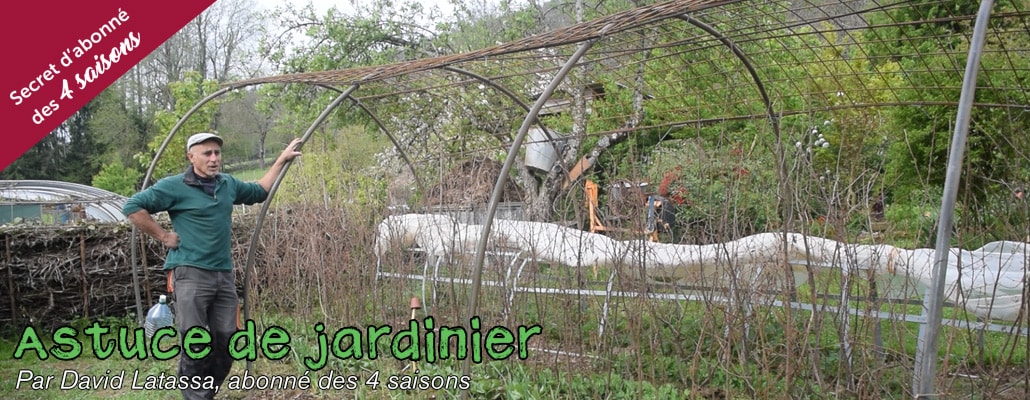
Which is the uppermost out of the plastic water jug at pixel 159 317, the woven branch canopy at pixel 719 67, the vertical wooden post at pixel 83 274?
the woven branch canopy at pixel 719 67

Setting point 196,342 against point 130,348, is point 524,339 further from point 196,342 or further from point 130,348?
point 130,348

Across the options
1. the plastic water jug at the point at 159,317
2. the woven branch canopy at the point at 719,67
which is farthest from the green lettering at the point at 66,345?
the woven branch canopy at the point at 719,67

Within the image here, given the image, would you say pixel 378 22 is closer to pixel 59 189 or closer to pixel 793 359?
pixel 59 189

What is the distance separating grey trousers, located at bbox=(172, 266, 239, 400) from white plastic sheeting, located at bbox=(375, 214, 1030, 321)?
4.70 feet

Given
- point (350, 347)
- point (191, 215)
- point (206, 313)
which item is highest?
point (191, 215)

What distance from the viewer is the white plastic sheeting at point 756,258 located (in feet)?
10.6

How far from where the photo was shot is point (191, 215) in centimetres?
394

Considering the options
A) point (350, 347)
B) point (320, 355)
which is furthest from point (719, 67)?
point (320, 355)

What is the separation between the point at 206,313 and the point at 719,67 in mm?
4440

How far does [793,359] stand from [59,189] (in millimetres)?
12933

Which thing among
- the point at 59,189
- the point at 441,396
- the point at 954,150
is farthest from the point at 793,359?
the point at 59,189

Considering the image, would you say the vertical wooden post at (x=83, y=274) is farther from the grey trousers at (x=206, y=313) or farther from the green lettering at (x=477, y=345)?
the green lettering at (x=477, y=345)

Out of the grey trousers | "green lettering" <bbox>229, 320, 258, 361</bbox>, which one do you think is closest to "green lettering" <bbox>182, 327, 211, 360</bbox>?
the grey trousers

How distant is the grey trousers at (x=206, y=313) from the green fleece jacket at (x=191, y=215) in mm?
66
